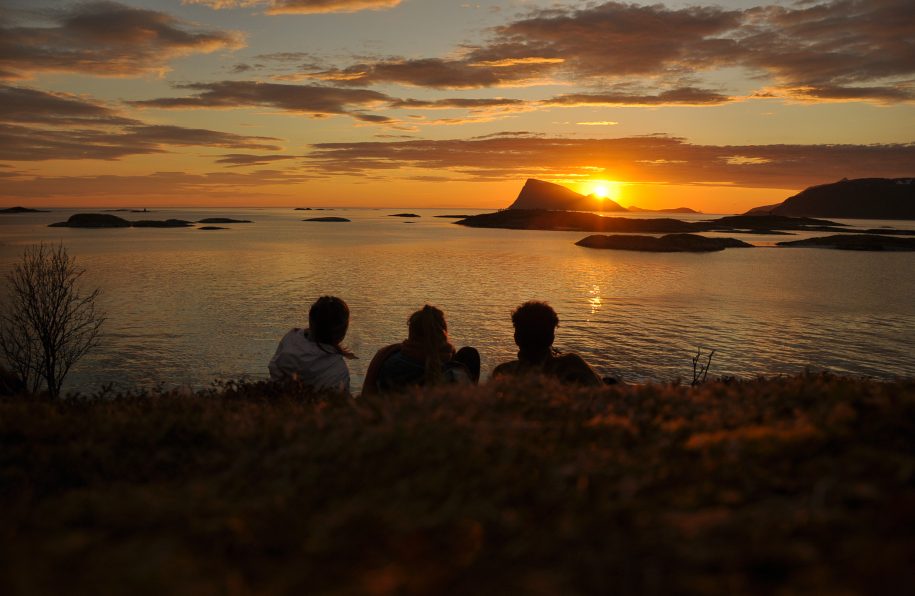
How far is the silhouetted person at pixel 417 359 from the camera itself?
7113mm

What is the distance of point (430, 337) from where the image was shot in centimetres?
709

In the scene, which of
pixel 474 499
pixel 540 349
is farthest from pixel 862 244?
pixel 474 499

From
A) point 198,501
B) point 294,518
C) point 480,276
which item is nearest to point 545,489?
point 294,518

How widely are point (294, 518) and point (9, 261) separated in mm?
72840

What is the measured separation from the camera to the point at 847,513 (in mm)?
2371

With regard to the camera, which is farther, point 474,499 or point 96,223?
point 96,223

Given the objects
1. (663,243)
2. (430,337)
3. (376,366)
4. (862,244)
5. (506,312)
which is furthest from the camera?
(862,244)

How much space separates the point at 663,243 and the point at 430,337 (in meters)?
104

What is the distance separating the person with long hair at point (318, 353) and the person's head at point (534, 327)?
7.89 feet

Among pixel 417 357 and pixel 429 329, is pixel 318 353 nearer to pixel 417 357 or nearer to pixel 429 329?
pixel 417 357

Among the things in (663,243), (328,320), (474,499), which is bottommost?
(474,499)

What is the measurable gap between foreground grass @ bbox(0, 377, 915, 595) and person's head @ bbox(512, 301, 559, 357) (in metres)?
2.79

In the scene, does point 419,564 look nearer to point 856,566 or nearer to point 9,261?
point 856,566

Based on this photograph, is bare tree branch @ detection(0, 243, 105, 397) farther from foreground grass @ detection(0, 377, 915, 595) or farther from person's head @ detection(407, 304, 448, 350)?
foreground grass @ detection(0, 377, 915, 595)
